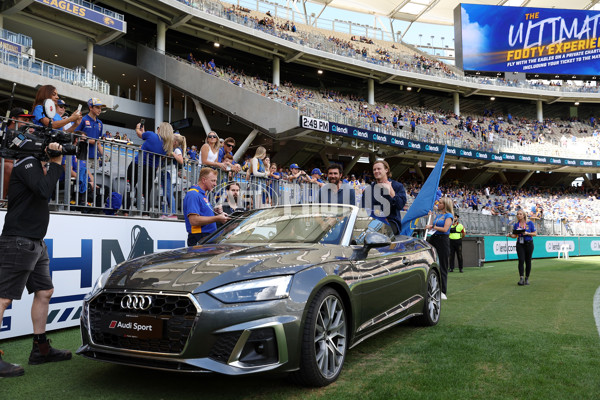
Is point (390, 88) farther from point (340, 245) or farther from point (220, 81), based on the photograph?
point (340, 245)

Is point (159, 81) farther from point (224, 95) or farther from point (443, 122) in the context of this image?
point (443, 122)

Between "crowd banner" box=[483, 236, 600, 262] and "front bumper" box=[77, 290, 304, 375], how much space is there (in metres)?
17.0

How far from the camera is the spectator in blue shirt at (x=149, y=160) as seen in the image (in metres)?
6.47

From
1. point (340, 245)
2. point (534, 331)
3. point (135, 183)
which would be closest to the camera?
point (340, 245)

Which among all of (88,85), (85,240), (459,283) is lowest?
(459,283)

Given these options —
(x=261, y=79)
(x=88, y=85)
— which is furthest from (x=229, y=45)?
(x=88, y=85)

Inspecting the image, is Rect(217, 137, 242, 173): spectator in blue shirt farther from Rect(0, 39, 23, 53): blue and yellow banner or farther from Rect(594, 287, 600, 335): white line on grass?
Rect(0, 39, 23, 53): blue and yellow banner

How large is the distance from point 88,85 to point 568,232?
89.5 ft

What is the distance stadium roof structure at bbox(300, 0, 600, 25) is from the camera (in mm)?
47188

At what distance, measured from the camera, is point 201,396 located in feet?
10.0

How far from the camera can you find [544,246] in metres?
22.6

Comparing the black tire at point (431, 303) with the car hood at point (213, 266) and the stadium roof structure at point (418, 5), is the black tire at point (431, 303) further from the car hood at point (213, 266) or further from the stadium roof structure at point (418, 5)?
the stadium roof structure at point (418, 5)

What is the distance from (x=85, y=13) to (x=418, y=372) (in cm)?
2664

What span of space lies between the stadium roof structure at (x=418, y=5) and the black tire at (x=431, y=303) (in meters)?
45.8
